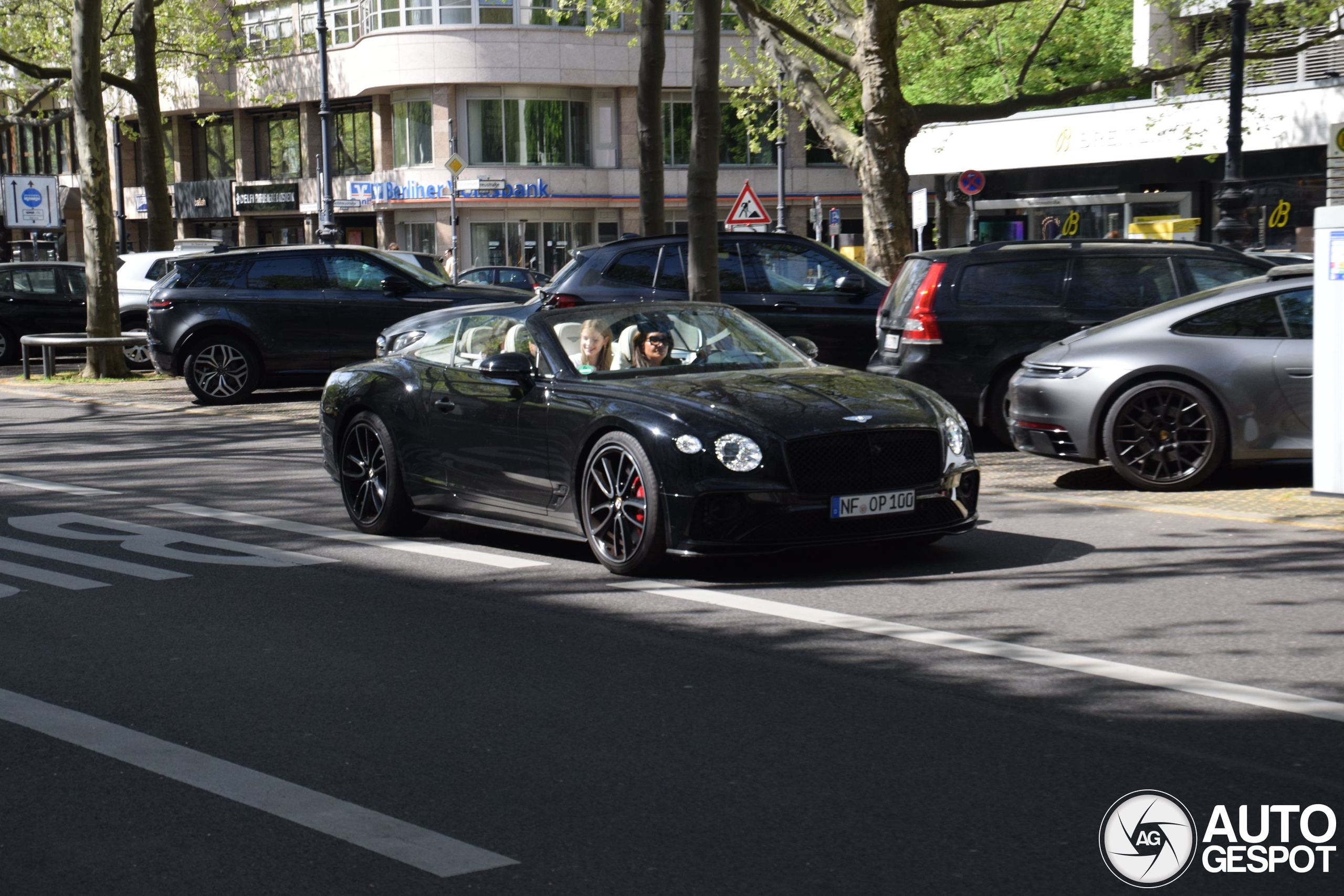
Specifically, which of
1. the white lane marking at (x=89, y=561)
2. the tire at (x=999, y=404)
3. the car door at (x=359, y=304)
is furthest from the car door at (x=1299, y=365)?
the car door at (x=359, y=304)

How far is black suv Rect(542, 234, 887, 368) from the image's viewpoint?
651 inches

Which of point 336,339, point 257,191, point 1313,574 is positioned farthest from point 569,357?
point 257,191

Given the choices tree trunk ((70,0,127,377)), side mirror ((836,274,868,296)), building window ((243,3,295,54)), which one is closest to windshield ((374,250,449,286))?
tree trunk ((70,0,127,377))

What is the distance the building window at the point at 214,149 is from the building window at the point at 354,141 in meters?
6.02

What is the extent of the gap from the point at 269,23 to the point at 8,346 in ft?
105

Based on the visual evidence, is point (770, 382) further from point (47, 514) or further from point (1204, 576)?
point (47, 514)

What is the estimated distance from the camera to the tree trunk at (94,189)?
23516 millimetres

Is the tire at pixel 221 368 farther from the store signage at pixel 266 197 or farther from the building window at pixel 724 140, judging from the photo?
the store signage at pixel 266 197

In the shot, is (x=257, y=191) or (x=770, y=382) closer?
(x=770, y=382)

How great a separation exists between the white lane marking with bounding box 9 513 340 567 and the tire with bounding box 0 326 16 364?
18.9 metres

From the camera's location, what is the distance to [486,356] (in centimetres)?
920

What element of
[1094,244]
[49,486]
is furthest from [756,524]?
[49,486]

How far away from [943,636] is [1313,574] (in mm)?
2340

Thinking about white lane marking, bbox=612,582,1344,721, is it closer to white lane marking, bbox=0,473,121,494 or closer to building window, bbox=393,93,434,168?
white lane marking, bbox=0,473,121,494
